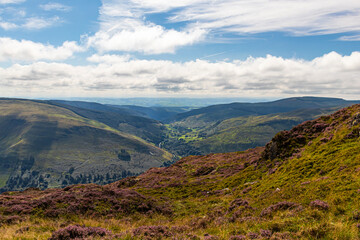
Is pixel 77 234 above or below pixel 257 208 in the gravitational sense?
above

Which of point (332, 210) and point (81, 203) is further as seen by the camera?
point (81, 203)

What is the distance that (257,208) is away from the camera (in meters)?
18.0

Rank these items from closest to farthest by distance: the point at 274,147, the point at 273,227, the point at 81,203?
the point at 273,227, the point at 81,203, the point at 274,147

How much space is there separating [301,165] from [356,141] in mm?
7651

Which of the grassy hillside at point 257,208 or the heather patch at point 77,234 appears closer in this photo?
the grassy hillside at point 257,208

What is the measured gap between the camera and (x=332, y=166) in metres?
21.0

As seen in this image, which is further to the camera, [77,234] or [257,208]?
[257,208]

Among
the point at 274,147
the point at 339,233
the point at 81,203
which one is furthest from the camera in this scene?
the point at 274,147

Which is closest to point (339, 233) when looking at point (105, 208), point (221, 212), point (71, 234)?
point (221, 212)

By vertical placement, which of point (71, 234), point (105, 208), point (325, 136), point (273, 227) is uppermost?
point (325, 136)

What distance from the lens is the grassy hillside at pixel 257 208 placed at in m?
12.1

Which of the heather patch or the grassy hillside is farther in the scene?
the heather patch

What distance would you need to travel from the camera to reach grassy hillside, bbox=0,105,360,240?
12.1 m

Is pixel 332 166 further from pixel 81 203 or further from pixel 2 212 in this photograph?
pixel 2 212
